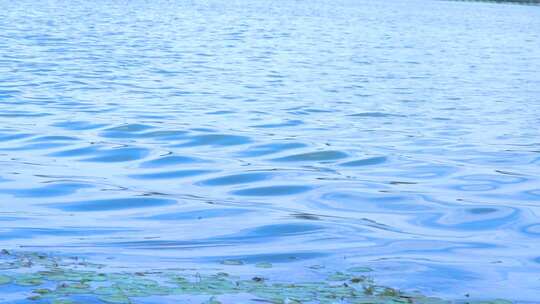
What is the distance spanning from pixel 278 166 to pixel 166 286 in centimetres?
560

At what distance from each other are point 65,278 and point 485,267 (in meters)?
3.08

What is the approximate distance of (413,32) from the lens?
4628 centimetres

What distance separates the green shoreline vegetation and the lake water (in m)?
0.28

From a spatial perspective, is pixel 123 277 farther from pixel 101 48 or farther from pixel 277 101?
pixel 101 48

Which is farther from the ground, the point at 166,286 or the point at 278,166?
the point at 166,286

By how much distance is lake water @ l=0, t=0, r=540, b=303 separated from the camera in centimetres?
800

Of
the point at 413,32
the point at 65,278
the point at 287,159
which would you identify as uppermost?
the point at 65,278

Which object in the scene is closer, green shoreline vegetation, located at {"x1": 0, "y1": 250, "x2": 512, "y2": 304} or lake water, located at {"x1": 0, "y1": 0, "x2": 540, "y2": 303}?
green shoreline vegetation, located at {"x1": 0, "y1": 250, "x2": 512, "y2": 304}

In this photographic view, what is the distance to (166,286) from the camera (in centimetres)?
649

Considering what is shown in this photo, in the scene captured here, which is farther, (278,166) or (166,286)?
(278,166)

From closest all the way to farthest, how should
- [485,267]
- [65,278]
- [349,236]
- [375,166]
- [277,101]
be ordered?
[65,278]
[485,267]
[349,236]
[375,166]
[277,101]

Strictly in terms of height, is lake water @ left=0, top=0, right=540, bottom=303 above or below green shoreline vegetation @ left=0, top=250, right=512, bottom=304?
below

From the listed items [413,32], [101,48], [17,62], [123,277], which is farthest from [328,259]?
[413,32]

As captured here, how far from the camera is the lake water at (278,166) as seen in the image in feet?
26.2
